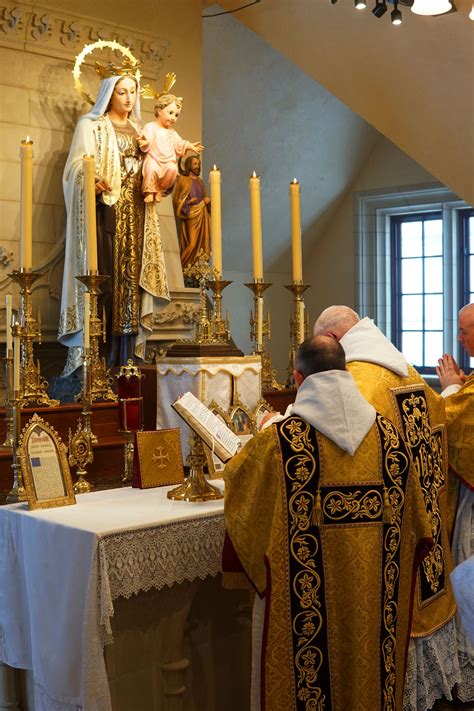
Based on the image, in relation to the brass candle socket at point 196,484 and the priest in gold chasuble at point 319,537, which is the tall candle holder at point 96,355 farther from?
the priest in gold chasuble at point 319,537

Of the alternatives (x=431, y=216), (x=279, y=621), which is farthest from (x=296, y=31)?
(x=279, y=621)

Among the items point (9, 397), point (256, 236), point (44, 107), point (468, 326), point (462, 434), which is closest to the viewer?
point (9, 397)

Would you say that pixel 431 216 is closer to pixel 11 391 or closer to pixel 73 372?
pixel 73 372

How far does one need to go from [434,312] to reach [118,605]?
8.08 metres

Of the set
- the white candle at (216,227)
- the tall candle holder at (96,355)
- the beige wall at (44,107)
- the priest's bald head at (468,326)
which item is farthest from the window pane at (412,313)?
the priest's bald head at (468,326)

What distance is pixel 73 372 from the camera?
575 cm

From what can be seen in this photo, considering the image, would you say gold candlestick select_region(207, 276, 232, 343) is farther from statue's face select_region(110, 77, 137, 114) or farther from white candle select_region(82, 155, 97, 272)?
statue's face select_region(110, 77, 137, 114)

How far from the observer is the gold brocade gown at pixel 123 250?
5836 mm

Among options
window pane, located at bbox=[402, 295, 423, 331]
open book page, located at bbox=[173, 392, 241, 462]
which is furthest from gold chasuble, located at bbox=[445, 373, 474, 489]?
window pane, located at bbox=[402, 295, 423, 331]

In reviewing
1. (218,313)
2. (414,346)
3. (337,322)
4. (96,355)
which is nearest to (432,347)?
(414,346)

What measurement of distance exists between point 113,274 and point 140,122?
3.32 feet

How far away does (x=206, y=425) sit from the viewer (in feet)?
11.7

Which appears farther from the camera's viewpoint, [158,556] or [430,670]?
[430,670]

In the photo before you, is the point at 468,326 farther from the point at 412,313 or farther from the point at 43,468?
the point at 412,313
